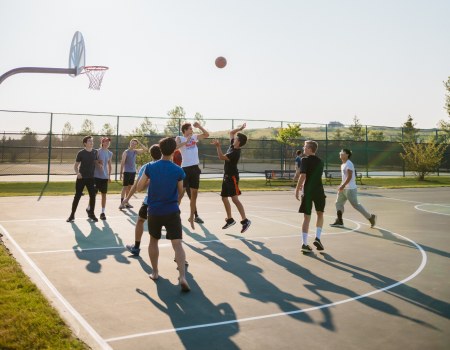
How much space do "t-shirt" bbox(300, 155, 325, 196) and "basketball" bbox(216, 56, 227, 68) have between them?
729 centimetres

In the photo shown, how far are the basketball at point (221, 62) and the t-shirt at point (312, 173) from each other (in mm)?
7285

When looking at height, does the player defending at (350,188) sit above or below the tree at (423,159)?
below

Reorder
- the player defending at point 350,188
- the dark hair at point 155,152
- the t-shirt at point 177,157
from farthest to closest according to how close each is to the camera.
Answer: the player defending at point 350,188, the t-shirt at point 177,157, the dark hair at point 155,152

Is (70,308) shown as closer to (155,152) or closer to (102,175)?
(155,152)

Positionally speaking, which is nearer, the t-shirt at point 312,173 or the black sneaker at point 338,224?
the t-shirt at point 312,173

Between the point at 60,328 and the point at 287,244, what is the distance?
15.3 feet

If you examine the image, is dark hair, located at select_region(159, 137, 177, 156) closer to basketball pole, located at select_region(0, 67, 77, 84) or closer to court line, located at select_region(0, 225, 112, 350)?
court line, located at select_region(0, 225, 112, 350)

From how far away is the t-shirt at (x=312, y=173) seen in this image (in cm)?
670

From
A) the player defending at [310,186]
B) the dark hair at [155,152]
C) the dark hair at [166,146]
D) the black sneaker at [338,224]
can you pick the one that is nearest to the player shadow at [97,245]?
the dark hair at [155,152]

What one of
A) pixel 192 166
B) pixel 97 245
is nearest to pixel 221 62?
pixel 192 166

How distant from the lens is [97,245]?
22.7 feet

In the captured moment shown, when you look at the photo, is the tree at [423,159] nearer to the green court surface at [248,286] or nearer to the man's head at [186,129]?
the green court surface at [248,286]

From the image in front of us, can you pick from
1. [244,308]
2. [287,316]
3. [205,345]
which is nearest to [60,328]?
[205,345]

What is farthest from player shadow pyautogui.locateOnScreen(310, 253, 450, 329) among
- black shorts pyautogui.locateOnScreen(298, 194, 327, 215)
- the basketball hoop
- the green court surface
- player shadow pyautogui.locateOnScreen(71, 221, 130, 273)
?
the basketball hoop
